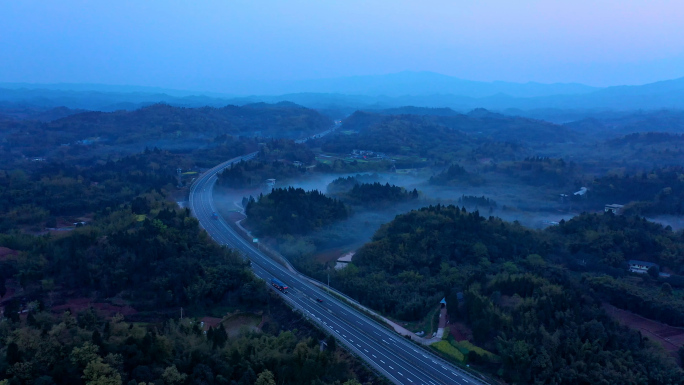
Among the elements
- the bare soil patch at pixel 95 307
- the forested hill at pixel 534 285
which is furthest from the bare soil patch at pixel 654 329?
the bare soil patch at pixel 95 307

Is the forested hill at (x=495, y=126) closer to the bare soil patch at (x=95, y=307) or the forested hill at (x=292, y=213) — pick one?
the forested hill at (x=292, y=213)

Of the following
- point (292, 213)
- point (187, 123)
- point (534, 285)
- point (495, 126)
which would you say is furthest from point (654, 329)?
point (495, 126)

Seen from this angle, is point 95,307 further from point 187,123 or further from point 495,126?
point 495,126

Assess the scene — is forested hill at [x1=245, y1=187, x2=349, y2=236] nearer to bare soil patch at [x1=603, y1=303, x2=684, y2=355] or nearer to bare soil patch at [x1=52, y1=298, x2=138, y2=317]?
bare soil patch at [x1=52, y1=298, x2=138, y2=317]

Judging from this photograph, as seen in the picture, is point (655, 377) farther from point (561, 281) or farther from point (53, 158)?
point (53, 158)

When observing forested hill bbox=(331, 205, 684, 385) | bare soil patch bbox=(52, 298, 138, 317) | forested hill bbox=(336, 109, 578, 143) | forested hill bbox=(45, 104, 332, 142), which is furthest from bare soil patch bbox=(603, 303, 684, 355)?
forested hill bbox=(45, 104, 332, 142)
